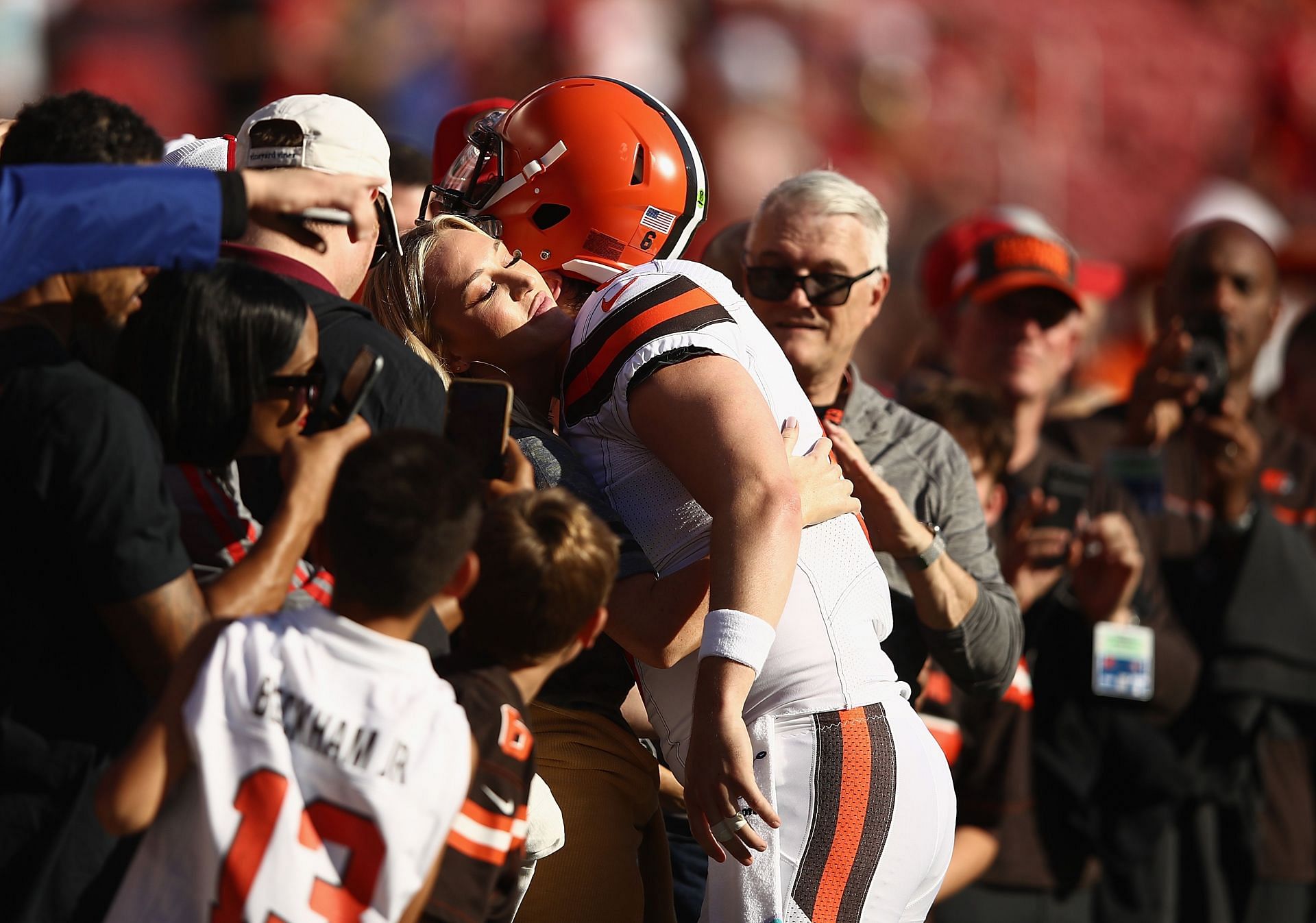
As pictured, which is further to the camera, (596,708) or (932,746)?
(596,708)

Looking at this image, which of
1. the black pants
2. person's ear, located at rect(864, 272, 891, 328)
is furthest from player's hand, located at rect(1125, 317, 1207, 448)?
person's ear, located at rect(864, 272, 891, 328)

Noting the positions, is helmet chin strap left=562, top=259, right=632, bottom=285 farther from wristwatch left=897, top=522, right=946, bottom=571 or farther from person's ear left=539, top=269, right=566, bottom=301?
wristwatch left=897, top=522, right=946, bottom=571

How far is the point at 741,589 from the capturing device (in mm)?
2330

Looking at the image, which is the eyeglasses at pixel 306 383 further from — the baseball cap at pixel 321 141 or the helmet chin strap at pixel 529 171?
the helmet chin strap at pixel 529 171

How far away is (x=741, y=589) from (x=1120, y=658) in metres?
2.93

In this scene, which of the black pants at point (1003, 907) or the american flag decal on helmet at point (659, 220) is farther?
the black pants at point (1003, 907)

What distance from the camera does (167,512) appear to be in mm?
2049

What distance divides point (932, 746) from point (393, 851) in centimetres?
104

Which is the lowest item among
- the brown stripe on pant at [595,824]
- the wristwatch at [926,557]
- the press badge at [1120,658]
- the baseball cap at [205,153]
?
the press badge at [1120,658]

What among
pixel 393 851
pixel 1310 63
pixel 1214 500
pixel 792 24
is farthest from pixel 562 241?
pixel 1310 63

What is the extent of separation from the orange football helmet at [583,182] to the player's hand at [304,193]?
77 centimetres

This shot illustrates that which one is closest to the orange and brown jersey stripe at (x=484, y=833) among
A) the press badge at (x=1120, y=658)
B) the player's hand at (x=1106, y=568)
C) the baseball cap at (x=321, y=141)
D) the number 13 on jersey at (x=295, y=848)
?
the number 13 on jersey at (x=295, y=848)

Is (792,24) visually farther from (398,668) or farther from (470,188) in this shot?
(398,668)

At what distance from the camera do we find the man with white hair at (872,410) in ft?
11.3
